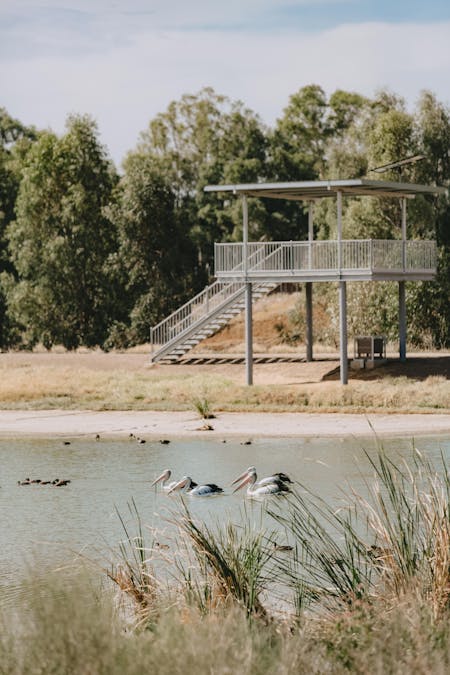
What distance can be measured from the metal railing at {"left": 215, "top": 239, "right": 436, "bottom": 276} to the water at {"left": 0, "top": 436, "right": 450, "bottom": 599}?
9521 mm

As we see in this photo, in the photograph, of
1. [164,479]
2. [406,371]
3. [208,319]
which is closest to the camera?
[164,479]

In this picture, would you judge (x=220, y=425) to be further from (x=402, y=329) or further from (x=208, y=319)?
(x=402, y=329)

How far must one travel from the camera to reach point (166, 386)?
36.8 metres

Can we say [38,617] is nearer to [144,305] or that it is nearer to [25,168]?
[144,305]

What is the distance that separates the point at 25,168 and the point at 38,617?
56704mm

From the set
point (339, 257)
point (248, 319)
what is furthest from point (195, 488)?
point (248, 319)

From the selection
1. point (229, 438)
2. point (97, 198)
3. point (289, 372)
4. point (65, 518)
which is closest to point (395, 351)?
point (289, 372)

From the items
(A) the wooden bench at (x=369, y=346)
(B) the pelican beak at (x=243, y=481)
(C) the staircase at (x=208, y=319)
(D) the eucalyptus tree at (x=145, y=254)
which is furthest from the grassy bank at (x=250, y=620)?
(D) the eucalyptus tree at (x=145, y=254)

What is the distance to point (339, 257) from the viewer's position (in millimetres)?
36281

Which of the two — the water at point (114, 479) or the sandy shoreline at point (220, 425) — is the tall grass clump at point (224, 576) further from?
the sandy shoreline at point (220, 425)

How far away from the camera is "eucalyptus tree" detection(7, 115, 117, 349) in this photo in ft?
200

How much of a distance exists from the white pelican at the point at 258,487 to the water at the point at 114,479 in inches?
8.2

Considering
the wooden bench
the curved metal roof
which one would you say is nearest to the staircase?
the curved metal roof

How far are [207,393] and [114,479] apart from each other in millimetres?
12711
